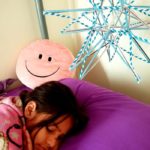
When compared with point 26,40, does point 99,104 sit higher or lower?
lower

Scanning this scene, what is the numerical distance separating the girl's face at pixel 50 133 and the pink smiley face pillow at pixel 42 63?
0.46 m

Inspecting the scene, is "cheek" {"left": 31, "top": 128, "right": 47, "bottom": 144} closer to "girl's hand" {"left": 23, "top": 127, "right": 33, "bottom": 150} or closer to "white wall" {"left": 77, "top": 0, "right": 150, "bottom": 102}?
"girl's hand" {"left": 23, "top": 127, "right": 33, "bottom": 150}

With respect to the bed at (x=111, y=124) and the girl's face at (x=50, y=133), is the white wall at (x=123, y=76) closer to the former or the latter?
the bed at (x=111, y=124)

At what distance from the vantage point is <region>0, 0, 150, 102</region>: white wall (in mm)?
1276

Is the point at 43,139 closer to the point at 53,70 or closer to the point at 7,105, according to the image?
the point at 7,105

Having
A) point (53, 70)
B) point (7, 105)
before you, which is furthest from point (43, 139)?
point (53, 70)

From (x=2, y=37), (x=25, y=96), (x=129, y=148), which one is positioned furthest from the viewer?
(x=2, y=37)

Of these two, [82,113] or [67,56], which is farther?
[67,56]

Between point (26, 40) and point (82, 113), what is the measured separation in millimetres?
656

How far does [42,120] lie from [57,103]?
0.23ft

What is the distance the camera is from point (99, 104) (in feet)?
3.24

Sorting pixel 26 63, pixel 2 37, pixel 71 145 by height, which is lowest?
pixel 71 145

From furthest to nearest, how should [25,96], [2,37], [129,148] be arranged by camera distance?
1. [2,37]
2. [25,96]
3. [129,148]

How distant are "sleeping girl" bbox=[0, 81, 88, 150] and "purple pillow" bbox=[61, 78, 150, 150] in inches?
1.7
